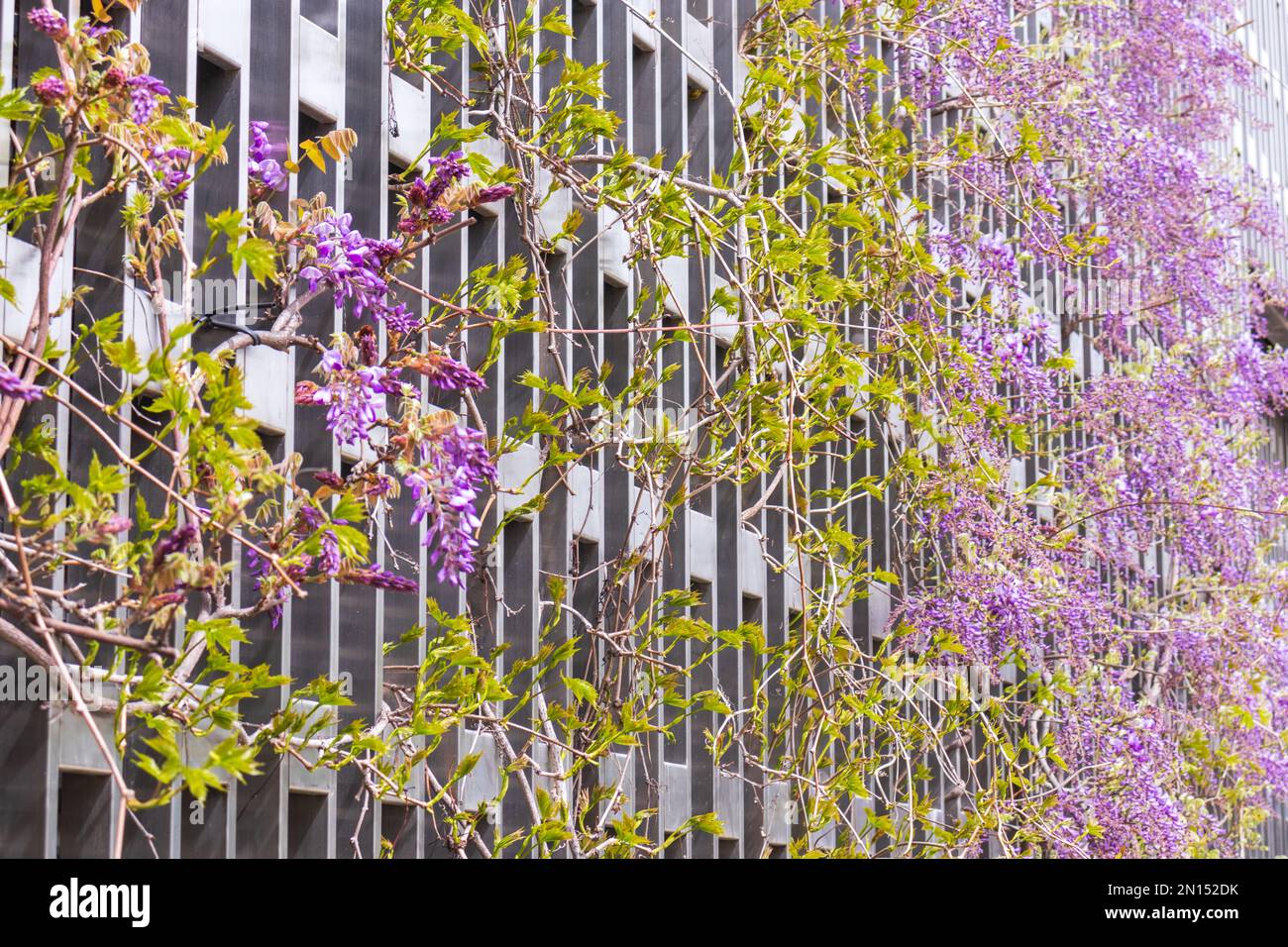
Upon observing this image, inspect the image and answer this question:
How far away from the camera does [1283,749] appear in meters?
6.20

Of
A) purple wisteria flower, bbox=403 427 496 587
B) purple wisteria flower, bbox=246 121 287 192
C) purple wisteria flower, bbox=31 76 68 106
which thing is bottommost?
purple wisteria flower, bbox=403 427 496 587

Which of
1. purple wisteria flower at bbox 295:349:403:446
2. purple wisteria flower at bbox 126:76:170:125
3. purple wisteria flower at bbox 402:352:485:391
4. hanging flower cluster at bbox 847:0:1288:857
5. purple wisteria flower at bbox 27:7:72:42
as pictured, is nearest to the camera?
purple wisteria flower at bbox 27:7:72:42

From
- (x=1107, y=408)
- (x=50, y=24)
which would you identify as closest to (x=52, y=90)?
(x=50, y=24)

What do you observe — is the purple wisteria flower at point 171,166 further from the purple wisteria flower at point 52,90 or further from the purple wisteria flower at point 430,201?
the purple wisteria flower at point 430,201

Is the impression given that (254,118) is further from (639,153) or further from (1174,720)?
(1174,720)

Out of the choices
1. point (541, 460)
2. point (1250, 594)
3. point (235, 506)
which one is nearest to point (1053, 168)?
point (1250, 594)

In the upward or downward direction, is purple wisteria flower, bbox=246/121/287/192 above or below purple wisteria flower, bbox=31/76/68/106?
above

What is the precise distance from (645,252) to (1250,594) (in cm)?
378

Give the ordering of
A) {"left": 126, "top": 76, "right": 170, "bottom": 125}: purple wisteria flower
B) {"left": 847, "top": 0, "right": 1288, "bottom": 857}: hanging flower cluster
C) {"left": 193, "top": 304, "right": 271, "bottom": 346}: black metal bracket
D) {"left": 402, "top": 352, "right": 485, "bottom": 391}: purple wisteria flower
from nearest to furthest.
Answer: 1. {"left": 126, "top": 76, "right": 170, "bottom": 125}: purple wisteria flower
2. {"left": 402, "top": 352, "right": 485, "bottom": 391}: purple wisteria flower
3. {"left": 193, "top": 304, "right": 271, "bottom": 346}: black metal bracket
4. {"left": 847, "top": 0, "right": 1288, "bottom": 857}: hanging flower cluster

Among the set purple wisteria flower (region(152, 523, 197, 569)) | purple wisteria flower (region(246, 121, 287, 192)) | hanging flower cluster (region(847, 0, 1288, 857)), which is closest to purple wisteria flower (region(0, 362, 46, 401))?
purple wisteria flower (region(152, 523, 197, 569))

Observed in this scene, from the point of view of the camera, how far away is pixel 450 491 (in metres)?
2.03

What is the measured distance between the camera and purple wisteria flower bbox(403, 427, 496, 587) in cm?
201

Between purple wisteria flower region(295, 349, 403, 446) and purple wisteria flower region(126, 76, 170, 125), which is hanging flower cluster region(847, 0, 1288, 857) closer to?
purple wisteria flower region(295, 349, 403, 446)

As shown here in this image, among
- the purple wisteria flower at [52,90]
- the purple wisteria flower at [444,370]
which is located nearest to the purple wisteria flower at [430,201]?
the purple wisteria flower at [444,370]
